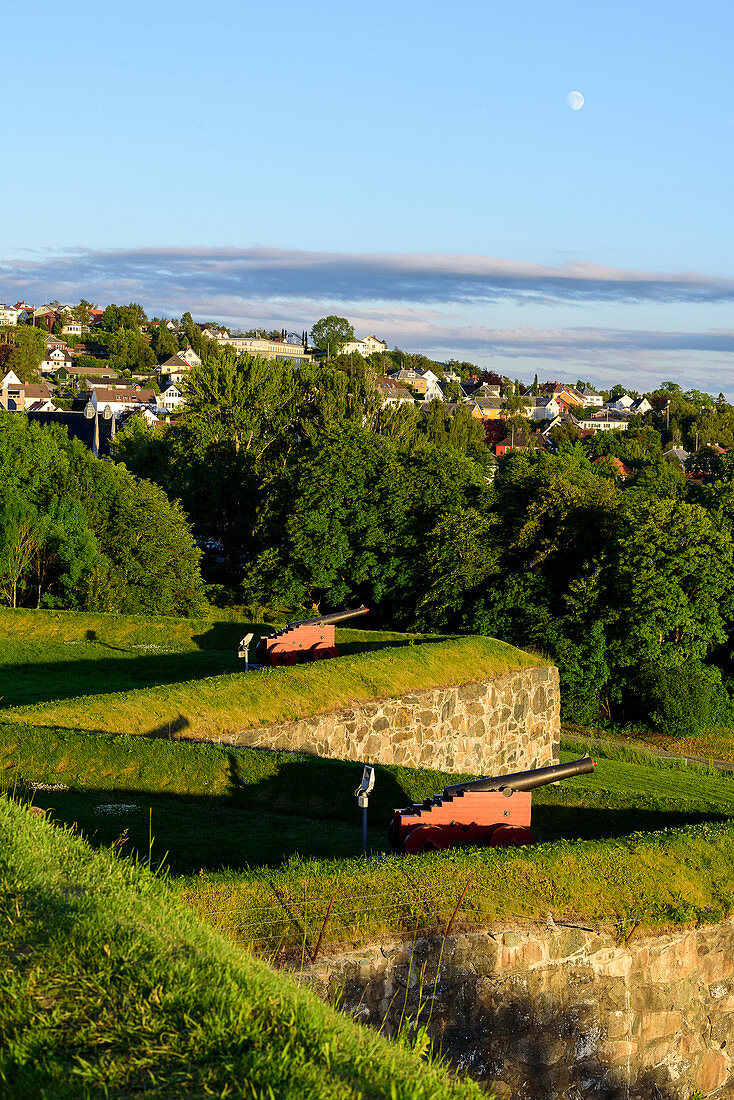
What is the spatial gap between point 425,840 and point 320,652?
37.3 feet

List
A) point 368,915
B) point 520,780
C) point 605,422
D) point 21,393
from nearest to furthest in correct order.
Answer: point 368,915, point 520,780, point 21,393, point 605,422

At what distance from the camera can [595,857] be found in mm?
10320

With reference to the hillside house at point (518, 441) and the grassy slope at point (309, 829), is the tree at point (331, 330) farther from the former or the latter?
the grassy slope at point (309, 829)

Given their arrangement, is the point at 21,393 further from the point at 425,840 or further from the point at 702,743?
the point at 425,840

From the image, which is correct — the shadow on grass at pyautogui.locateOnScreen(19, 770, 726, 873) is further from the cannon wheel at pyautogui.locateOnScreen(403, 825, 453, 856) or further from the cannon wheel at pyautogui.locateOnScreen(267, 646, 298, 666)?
the cannon wheel at pyautogui.locateOnScreen(267, 646, 298, 666)

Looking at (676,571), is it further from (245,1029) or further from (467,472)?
(245,1029)

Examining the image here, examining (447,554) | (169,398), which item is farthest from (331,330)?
(447,554)

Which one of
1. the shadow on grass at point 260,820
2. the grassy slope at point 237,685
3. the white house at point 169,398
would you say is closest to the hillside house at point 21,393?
the white house at point 169,398

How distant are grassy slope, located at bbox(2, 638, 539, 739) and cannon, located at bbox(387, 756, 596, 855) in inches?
233

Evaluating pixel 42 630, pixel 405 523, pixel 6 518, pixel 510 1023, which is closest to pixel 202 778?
pixel 510 1023

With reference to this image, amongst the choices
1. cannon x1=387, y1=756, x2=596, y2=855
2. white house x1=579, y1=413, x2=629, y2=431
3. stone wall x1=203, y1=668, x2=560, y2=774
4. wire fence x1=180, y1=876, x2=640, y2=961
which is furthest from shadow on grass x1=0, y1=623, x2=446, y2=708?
white house x1=579, y1=413, x2=629, y2=431

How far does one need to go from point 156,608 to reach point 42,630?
13.9 meters

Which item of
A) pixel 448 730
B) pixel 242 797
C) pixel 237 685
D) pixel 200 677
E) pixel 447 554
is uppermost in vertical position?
pixel 237 685

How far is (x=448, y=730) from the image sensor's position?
2072 centimetres
